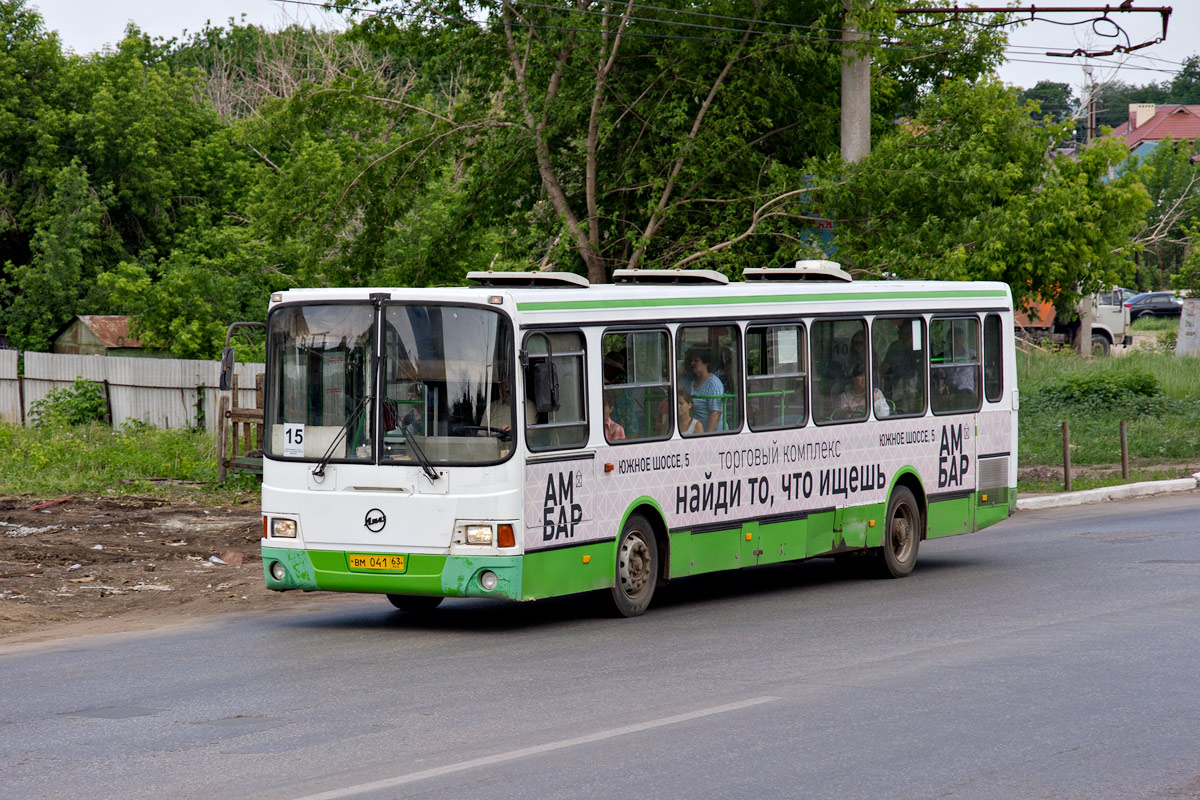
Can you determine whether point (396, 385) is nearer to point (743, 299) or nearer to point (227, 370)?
point (227, 370)

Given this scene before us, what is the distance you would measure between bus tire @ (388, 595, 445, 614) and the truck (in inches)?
1395

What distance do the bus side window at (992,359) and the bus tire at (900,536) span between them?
166 centimetres

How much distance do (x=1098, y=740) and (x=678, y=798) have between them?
2.41m

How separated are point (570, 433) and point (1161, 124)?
325 feet

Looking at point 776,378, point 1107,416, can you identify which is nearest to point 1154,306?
point 1107,416

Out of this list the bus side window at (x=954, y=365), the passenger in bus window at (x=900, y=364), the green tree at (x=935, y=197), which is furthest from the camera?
the green tree at (x=935, y=197)

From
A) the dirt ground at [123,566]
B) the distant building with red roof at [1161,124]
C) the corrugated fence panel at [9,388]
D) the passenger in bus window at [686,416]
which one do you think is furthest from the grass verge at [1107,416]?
the distant building with red roof at [1161,124]

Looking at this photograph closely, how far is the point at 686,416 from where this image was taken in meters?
12.2

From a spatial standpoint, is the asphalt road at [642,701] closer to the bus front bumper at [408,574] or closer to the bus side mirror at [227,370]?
the bus front bumper at [408,574]

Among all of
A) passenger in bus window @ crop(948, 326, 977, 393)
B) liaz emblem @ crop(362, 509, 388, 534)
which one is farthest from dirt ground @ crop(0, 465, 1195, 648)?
passenger in bus window @ crop(948, 326, 977, 393)

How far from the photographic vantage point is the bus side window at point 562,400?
10789 millimetres

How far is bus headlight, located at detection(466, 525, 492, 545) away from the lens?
10.5m

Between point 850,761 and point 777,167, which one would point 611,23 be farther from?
point 850,761

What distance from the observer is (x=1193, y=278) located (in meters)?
45.5
